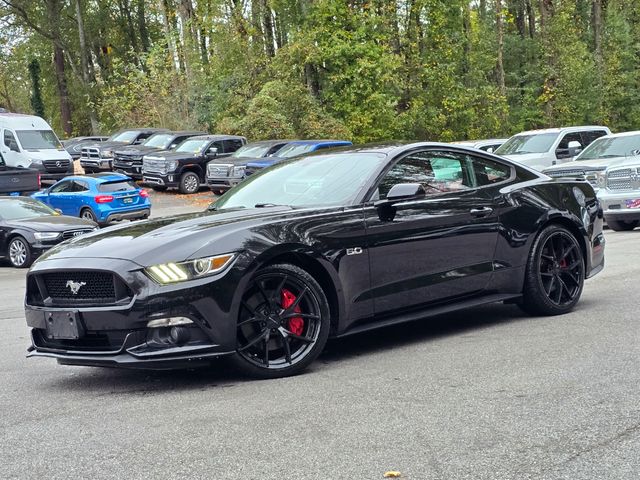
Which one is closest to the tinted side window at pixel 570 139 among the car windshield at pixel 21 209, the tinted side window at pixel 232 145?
the car windshield at pixel 21 209

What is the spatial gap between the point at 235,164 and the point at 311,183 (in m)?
22.6

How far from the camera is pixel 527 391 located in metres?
5.52

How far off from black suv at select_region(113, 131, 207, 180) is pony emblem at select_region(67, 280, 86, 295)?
29.3 metres

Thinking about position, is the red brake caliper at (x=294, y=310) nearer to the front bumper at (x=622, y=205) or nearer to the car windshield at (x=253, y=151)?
the front bumper at (x=622, y=205)

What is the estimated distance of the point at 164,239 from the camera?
19.8 feet

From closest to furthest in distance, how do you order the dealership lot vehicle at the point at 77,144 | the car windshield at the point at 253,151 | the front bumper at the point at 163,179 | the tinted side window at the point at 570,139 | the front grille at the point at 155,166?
the tinted side window at the point at 570,139 < the car windshield at the point at 253,151 < the front bumper at the point at 163,179 < the front grille at the point at 155,166 < the dealership lot vehicle at the point at 77,144

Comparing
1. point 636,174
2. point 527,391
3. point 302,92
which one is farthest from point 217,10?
point 527,391

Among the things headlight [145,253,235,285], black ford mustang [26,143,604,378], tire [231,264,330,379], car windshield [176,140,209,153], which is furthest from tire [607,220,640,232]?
car windshield [176,140,209,153]

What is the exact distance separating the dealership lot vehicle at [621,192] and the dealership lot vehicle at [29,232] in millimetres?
10108

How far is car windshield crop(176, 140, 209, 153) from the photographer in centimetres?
3312

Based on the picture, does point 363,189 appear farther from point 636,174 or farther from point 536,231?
point 636,174

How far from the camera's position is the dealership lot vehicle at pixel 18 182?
76.1 ft

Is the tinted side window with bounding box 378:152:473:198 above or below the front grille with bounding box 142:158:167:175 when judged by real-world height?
above

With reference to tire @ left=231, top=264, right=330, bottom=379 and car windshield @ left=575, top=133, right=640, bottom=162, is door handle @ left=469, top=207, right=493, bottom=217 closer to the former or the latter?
tire @ left=231, top=264, right=330, bottom=379
